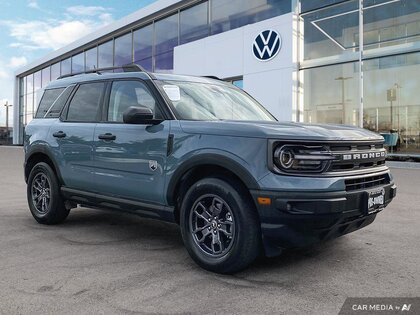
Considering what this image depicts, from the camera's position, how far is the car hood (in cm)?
359

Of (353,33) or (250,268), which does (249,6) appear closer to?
(353,33)

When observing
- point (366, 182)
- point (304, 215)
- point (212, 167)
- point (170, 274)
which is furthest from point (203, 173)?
point (366, 182)

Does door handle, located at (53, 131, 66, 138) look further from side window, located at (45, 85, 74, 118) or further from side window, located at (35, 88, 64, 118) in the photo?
side window, located at (35, 88, 64, 118)

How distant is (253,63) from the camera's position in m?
18.8

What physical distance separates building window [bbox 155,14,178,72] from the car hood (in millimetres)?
20414

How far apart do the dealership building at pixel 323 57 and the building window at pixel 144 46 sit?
4284 mm

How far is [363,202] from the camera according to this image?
12.1 feet

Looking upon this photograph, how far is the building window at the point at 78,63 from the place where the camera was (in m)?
33.9

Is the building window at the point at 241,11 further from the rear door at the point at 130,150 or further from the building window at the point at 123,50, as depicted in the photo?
the rear door at the point at 130,150

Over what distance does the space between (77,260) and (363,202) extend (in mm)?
2667

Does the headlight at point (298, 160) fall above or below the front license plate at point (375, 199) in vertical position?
above

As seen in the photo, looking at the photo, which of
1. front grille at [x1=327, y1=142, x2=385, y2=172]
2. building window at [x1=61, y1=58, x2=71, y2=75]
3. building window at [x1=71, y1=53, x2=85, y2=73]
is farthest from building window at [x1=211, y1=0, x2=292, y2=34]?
building window at [x1=61, y1=58, x2=71, y2=75]

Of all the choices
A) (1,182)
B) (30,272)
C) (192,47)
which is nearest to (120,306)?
(30,272)

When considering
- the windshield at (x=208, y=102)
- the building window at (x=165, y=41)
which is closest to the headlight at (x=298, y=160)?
the windshield at (x=208, y=102)
